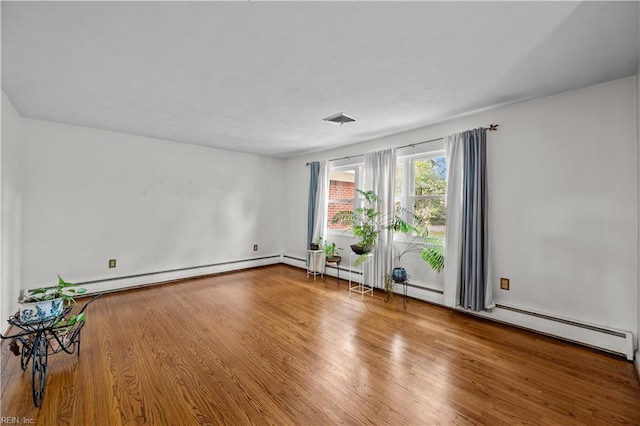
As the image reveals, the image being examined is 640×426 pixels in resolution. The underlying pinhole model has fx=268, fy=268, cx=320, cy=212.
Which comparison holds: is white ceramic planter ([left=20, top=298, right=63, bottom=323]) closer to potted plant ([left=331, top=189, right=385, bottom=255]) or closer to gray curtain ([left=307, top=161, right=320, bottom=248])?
potted plant ([left=331, top=189, right=385, bottom=255])

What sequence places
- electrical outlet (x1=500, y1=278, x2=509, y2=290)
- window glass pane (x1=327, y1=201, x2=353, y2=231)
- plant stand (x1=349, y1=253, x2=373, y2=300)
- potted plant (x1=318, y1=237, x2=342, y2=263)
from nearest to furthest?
electrical outlet (x1=500, y1=278, x2=509, y2=290)
plant stand (x1=349, y1=253, x2=373, y2=300)
potted plant (x1=318, y1=237, x2=342, y2=263)
window glass pane (x1=327, y1=201, x2=353, y2=231)

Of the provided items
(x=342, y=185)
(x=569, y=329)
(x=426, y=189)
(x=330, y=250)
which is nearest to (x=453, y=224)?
(x=426, y=189)

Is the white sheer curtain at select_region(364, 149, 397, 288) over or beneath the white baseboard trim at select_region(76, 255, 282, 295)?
over

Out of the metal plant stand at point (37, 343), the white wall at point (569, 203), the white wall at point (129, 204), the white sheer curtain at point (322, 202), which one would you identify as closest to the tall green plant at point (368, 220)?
the white sheer curtain at point (322, 202)

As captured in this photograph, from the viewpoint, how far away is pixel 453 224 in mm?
3346

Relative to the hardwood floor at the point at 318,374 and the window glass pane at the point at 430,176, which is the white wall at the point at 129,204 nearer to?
the hardwood floor at the point at 318,374

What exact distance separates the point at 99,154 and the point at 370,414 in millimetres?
4749

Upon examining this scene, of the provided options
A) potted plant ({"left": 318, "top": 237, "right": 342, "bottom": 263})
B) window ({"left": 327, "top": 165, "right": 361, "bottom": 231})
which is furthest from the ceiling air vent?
potted plant ({"left": 318, "top": 237, "right": 342, "bottom": 263})

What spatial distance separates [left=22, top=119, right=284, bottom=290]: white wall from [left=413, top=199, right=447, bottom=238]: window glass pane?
3467 mm

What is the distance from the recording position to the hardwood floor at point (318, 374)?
168 cm

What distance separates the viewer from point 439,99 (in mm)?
2805

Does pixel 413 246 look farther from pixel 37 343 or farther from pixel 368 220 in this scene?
pixel 37 343

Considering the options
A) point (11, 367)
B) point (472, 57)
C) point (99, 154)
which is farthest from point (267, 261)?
point (472, 57)

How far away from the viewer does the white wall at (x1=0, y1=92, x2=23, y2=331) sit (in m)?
2.68
